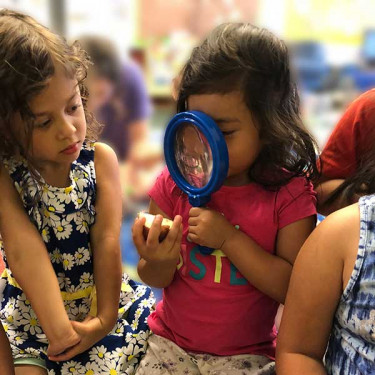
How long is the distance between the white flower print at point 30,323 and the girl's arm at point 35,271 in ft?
0.37

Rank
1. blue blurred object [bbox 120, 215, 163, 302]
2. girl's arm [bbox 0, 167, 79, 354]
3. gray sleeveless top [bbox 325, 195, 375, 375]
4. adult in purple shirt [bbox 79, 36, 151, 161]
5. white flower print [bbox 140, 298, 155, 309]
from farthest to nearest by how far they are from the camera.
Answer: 1. blue blurred object [bbox 120, 215, 163, 302]
2. adult in purple shirt [bbox 79, 36, 151, 161]
3. white flower print [bbox 140, 298, 155, 309]
4. girl's arm [bbox 0, 167, 79, 354]
5. gray sleeveless top [bbox 325, 195, 375, 375]

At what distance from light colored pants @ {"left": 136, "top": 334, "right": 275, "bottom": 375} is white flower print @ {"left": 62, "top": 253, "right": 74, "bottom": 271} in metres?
0.23

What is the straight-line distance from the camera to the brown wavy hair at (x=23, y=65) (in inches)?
40.7

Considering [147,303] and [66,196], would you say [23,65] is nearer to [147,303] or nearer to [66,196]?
[66,196]

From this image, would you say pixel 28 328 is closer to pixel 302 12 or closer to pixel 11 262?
pixel 11 262

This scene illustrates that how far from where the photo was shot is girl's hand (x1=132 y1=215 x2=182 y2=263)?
1104mm

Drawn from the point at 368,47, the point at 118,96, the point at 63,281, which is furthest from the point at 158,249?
the point at 368,47

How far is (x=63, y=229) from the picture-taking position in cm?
118

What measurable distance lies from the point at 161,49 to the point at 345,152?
166 centimetres

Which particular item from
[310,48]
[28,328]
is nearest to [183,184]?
[28,328]

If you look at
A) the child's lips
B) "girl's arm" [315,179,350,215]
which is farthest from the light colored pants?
the child's lips

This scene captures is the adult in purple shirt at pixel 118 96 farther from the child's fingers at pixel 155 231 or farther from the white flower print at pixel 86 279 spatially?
the child's fingers at pixel 155 231

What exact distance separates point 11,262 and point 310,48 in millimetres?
1906

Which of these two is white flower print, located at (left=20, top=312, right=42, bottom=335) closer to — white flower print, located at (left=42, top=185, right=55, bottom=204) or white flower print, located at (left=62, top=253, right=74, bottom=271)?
white flower print, located at (left=62, top=253, right=74, bottom=271)
